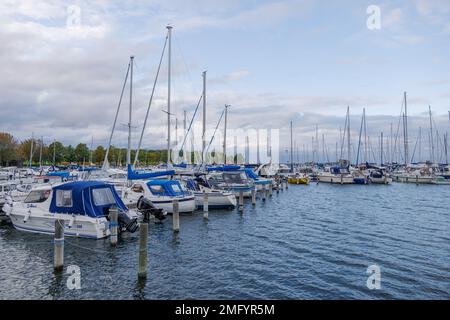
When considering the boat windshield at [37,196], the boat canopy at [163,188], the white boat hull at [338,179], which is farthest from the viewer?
the white boat hull at [338,179]

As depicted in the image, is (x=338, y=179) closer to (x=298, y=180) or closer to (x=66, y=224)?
(x=298, y=180)

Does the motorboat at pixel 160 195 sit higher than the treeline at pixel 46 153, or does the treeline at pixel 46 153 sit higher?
the treeline at pixel 46 153

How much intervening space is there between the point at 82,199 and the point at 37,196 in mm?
6742

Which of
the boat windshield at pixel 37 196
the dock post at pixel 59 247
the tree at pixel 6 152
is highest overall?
the tree at pixel 6 152

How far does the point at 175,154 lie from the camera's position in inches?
2424

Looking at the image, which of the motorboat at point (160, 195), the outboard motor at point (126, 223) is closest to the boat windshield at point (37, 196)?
the motorboat at point (160, 195)

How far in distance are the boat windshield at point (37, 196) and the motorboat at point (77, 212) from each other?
1.24m

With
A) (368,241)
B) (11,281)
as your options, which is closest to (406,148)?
(368,241)

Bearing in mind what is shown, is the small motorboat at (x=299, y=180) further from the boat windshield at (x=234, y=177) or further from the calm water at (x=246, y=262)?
the calm water at (x=246, y=262)

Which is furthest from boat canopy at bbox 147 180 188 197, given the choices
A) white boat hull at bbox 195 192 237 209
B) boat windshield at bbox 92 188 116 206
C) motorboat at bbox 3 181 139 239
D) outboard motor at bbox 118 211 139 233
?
outboard motor at bbox 118 211 139 233

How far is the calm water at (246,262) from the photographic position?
13.7 m

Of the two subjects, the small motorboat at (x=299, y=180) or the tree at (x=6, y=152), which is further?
the tree at (x=6, y=152)

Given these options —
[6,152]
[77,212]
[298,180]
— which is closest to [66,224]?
[77,212]
